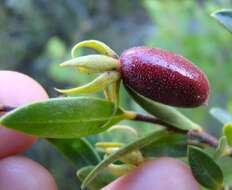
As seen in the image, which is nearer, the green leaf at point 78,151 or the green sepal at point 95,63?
the green sepal at point 95,63

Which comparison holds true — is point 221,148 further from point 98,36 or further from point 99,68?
point 98,36

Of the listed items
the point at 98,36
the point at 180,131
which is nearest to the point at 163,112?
the point at 180,131

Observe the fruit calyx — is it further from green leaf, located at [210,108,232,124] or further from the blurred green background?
the blurred green background

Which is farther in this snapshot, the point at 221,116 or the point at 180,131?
the point at 221,116

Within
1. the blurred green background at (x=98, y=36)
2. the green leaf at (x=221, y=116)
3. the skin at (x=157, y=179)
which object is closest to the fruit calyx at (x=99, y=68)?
the skin at (x=157, y=179)

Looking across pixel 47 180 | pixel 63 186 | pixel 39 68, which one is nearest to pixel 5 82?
pixel 47 180

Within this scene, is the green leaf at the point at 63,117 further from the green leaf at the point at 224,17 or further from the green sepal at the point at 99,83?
the green leaf at the point at 224,17

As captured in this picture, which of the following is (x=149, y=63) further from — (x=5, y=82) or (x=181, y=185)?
(x=5, y=82)
